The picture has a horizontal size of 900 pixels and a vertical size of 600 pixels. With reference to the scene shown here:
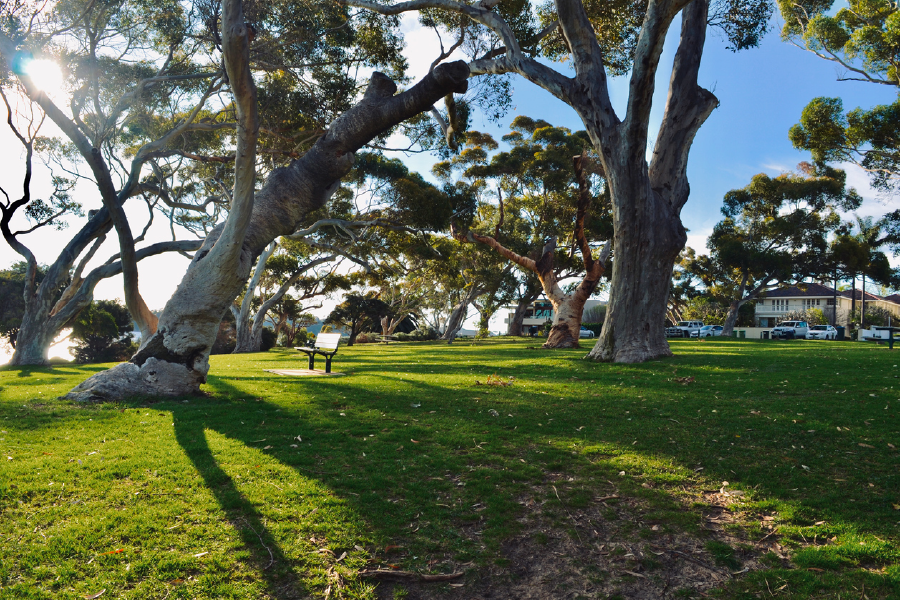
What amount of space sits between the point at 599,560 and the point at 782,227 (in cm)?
4079

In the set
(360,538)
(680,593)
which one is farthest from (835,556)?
(360,538)

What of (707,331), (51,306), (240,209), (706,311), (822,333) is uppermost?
(240,209)

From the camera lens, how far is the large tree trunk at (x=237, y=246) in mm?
8062

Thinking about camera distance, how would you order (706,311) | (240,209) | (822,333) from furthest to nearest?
(706,311), (822,333), (240,209)

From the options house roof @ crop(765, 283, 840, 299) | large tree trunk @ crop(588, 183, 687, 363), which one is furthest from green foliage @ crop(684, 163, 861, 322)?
house roof @ crop(765, 283, 840, 299)

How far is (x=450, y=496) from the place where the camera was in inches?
160

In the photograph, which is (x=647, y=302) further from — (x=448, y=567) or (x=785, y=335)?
(x=785, y=335)

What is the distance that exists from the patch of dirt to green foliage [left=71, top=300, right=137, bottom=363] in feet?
83.0

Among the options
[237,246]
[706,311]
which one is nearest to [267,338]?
[237,246]

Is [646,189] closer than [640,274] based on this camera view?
Yes

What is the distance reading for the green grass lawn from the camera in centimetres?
289

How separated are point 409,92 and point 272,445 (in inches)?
267

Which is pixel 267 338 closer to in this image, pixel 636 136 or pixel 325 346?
pixel 325 346

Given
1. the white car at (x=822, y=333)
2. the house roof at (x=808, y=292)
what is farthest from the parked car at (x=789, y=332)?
the house roof at (x=808, y=292)
